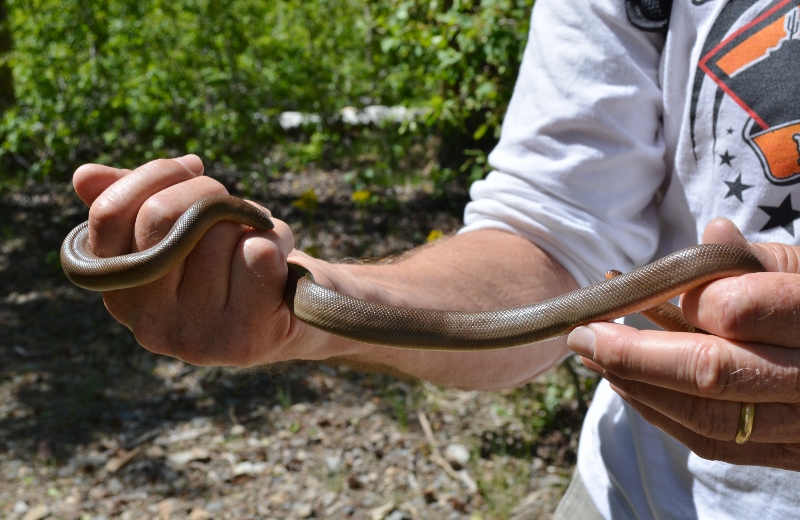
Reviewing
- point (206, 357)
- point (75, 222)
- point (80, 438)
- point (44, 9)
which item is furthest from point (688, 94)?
point (44, 9)

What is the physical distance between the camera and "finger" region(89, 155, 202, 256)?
74.8 inches

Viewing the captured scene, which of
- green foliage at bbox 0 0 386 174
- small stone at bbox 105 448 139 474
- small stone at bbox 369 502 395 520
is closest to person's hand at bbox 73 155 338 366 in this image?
small stone at bbox 369 502 395 520

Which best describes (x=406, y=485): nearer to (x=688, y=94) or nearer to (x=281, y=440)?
(x=281, y=440)

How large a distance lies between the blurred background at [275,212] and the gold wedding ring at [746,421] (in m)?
Answer: 1.40

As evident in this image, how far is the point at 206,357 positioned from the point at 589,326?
987 millimetres

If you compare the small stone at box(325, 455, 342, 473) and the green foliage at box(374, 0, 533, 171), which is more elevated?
the green foliage at box(374, 0, 533, 171)

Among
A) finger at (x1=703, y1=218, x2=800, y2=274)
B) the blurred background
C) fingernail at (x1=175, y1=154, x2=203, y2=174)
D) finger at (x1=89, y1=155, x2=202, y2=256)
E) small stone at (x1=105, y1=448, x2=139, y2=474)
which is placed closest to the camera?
finger at (x1=703, y1=218, x2=800, y2=274)

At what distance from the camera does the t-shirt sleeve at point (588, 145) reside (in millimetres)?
2418

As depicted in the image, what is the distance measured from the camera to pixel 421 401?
5191 millimetres

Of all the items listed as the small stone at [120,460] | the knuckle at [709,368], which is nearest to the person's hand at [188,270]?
the knuckle at [709,368]

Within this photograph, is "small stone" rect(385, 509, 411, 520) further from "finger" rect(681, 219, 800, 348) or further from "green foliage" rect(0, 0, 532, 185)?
"green foliage" rect(0, 0, 532, 185)

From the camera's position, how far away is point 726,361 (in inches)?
63.5

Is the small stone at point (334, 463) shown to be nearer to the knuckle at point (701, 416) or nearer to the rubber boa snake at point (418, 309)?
the rubber boa snake at point (418, 309)

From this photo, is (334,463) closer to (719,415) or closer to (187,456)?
(187,456)
